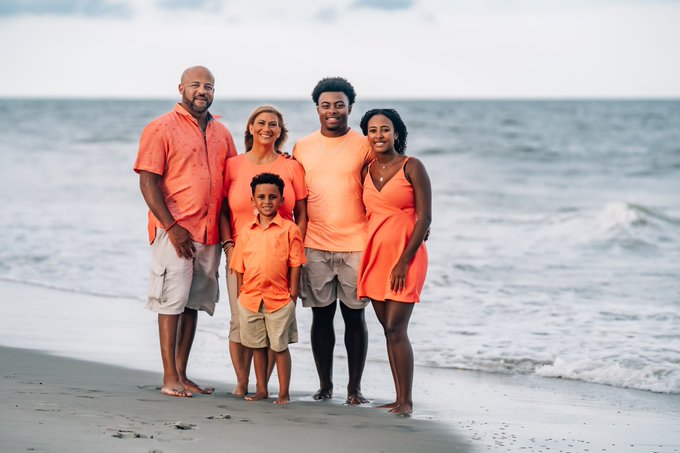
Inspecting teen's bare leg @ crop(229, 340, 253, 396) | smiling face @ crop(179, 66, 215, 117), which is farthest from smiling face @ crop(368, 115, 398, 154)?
teen's bare leg @ crop(229, 340, 253, 396)

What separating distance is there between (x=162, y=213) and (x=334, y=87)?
1172mm

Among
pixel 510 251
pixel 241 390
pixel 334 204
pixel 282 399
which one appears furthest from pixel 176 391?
pixel 510 251

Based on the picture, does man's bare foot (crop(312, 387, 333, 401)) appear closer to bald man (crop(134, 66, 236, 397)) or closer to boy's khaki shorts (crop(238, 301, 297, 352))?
boy's khaki shorts (crop(238, 301, 297, 352))

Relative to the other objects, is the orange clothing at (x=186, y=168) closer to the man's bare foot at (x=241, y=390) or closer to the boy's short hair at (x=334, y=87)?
the boy's short hair at (x=334, y=87)

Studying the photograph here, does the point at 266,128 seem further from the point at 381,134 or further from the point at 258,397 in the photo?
the point at 258,397

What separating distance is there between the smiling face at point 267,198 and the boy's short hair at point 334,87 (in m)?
0.63

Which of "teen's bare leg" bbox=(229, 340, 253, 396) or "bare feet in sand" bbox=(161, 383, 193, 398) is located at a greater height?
"teen's bare leg" bbox=(229, 340, 253, 396)

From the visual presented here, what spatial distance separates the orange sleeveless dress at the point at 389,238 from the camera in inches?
202

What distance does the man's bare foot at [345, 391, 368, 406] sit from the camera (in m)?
5.42

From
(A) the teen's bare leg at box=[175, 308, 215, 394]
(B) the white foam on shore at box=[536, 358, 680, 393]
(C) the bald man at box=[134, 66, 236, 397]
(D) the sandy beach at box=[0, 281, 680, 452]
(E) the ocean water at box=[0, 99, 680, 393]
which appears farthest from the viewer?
(E) the ocean water at box=[0, 99, 680, 393]

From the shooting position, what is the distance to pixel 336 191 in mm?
5270

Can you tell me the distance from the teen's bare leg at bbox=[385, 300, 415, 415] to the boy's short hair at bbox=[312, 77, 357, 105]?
1.19 m

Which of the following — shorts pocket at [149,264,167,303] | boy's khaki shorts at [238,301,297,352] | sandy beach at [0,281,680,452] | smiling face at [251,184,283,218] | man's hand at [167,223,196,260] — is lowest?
sandy beach at [0,281,680,452]

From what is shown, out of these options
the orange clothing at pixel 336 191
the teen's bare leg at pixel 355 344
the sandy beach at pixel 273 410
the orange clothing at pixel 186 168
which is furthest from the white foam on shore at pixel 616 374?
the orange clothing at pixel 186 168
